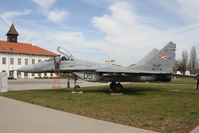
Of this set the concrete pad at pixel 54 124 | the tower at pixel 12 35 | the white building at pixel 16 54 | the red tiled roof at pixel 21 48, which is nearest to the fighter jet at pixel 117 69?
the concrete pad at pixel 54 124

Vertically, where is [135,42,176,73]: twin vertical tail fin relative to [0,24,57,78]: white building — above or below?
below

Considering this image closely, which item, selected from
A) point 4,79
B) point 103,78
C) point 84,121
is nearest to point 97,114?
point 84,121

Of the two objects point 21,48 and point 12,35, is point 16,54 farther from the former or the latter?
point 12,35

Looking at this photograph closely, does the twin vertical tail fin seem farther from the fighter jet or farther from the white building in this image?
the white building

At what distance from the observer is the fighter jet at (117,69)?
13.8m

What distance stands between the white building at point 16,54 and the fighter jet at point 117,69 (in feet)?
128

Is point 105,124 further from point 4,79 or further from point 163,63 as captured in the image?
point 4,79

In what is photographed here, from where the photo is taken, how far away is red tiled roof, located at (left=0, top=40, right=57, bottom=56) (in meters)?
50.6

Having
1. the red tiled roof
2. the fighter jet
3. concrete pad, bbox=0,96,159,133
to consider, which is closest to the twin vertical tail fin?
the fighter jet

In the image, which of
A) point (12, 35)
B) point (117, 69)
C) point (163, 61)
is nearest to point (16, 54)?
point (12, 35)

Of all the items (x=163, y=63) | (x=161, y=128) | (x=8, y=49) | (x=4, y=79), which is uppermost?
(x=8, y=49)

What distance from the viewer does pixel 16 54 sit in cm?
5144

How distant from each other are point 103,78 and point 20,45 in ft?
160

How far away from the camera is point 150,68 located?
15328 millimetres
